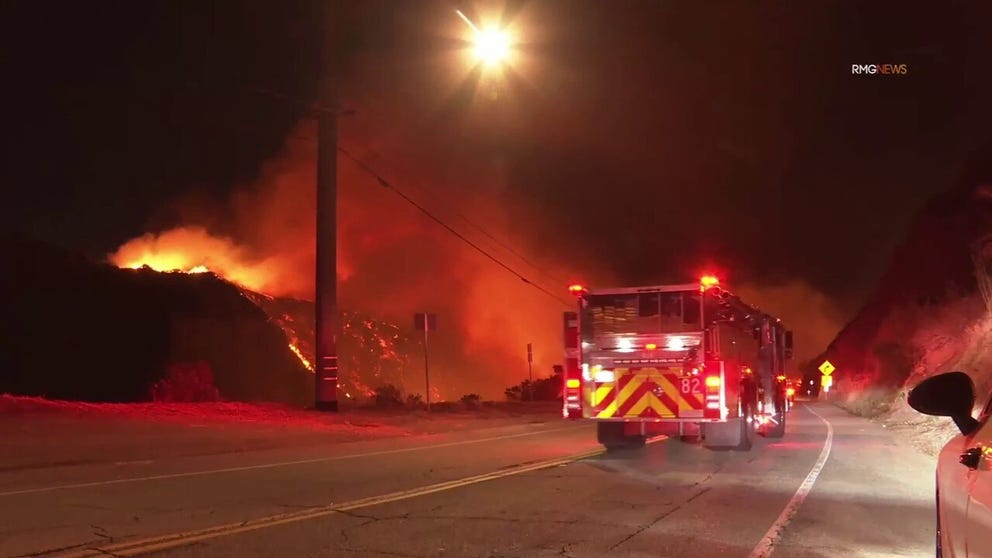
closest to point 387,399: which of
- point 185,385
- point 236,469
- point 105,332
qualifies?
point 185,385

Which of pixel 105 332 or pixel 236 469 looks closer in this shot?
pixel 236 469

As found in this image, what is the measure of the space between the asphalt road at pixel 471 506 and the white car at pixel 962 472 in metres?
3.06

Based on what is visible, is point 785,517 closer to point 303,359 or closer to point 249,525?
point 249,525

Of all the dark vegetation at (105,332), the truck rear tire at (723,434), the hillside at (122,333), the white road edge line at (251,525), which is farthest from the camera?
the hillside at (122,333)

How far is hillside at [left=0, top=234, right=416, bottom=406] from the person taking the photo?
91.5 feet

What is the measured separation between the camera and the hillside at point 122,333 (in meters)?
27.9

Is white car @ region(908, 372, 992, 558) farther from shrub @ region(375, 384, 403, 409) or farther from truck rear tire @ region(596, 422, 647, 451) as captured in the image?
shrub @ region(375, 384, 403, 409)

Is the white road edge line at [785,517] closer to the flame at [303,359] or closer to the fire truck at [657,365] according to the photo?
the fire truck at [657,365]

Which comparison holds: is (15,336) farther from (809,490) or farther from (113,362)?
(809,490)

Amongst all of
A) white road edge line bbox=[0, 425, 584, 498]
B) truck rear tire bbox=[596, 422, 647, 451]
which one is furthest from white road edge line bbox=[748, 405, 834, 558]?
white road edge line bbox=[0, 425, 584, 498]

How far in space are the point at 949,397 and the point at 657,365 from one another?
11.1 metres

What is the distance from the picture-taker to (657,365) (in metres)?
15.3

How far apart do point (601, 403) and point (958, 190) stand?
117 ft

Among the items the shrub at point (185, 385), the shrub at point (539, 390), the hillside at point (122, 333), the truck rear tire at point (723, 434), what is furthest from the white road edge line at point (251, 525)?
the shrub at point (539, 390)
